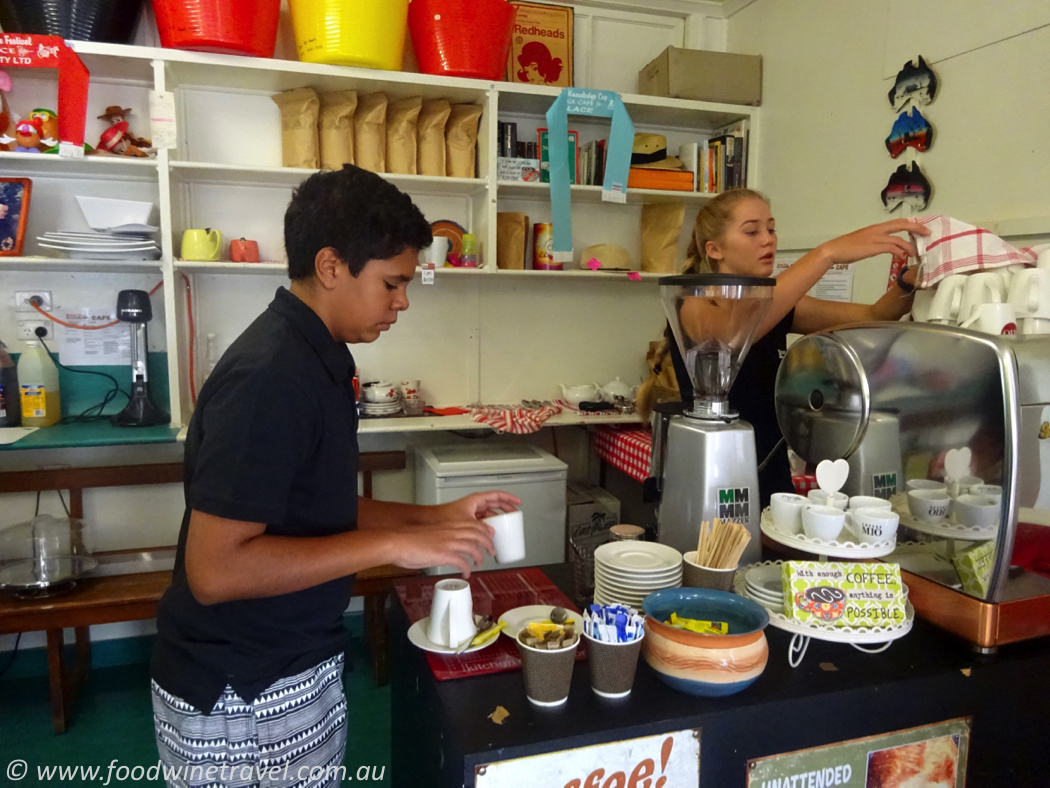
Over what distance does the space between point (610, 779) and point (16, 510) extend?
9.44ft

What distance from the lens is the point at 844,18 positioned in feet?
8.79

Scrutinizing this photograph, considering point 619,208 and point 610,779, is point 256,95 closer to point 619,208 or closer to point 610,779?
point 619,208

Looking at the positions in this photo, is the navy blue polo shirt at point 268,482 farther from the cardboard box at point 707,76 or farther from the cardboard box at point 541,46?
the cardboard box at point 707,76

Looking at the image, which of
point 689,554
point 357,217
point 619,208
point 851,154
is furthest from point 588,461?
point 357,217

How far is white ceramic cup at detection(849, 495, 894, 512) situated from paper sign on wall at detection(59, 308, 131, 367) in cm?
275

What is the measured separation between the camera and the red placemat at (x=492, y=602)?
998 millimetres

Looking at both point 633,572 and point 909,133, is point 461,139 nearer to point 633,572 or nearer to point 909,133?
point 909,133

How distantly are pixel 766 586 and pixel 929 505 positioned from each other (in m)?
0.28

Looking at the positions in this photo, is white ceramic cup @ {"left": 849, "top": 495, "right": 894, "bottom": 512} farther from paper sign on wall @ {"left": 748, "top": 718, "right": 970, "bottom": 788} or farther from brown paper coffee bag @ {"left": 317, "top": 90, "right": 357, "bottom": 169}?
brown paper coffee bag @ {"left": 317, "top": 90, "right": 357, "bottom": 169}

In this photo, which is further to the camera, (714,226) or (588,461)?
(588,461)

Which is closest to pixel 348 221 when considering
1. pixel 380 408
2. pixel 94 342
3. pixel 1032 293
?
pixel 1032 293

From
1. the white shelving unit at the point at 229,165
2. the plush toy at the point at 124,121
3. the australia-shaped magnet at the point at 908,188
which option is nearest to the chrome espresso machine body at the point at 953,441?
the australia-shaped magnet at the point at 908,188

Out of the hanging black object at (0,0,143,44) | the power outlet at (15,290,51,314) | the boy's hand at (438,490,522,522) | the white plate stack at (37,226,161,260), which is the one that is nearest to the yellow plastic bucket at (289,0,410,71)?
the hanging black object at (0,0,143,44)

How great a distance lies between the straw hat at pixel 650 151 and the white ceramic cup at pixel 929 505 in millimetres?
2325
